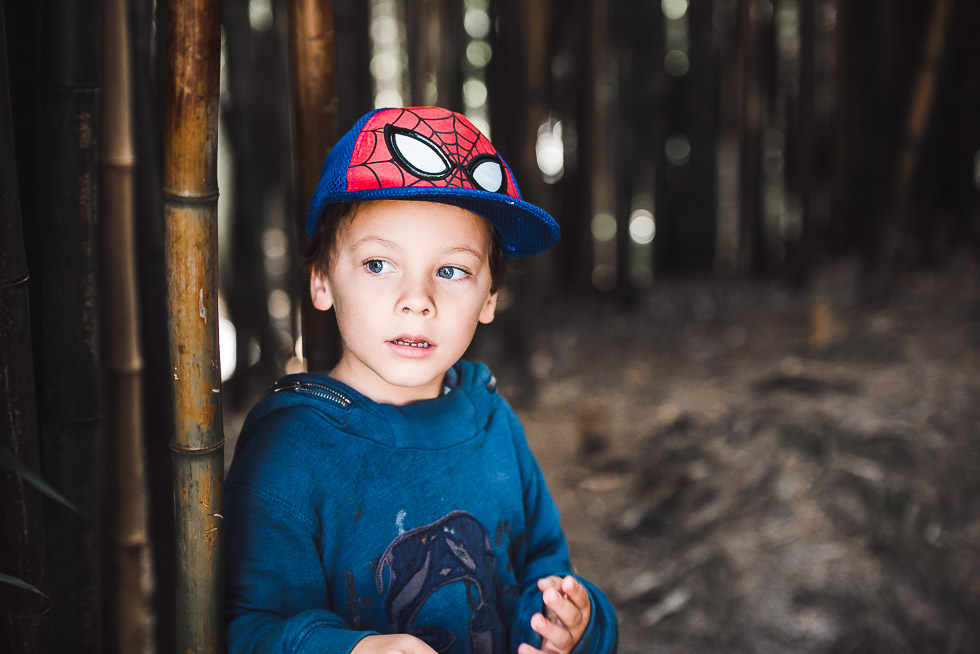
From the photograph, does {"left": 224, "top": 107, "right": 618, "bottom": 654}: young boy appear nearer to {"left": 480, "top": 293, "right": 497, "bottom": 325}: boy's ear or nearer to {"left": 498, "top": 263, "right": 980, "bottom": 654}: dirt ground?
{"left": 480, "top": 293, "right": 497, "bottom": 325}: boy's ear

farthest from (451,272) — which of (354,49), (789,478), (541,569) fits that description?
(354,49)

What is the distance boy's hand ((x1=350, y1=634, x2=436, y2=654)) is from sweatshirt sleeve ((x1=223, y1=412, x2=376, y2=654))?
0.02 m

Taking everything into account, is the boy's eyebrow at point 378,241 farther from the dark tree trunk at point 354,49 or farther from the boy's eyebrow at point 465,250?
the dark tree trunk at point 354,49

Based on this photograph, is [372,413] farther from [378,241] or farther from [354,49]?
[354,49]

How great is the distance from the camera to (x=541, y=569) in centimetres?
103

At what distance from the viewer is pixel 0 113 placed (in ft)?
2.49

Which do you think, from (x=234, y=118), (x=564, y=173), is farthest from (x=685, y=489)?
(x=564, y=173)

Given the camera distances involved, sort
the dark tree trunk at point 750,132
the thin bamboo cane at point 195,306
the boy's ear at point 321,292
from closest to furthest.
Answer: the thin bamboo cane at point 195,306, the boy's ear at point 321,292, the dark tree trunk at point 750,132

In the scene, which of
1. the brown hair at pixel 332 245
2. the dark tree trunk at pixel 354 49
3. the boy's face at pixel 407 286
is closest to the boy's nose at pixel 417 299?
the boy's face at pixel 407 286

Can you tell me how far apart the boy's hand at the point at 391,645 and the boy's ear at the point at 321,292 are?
38 cm

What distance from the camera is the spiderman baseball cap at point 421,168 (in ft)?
2.86

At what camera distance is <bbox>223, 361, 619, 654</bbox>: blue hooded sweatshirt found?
85 centimetres

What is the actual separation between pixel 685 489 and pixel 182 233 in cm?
209

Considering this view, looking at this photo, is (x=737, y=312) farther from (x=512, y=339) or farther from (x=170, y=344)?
(x=170, y=344)
